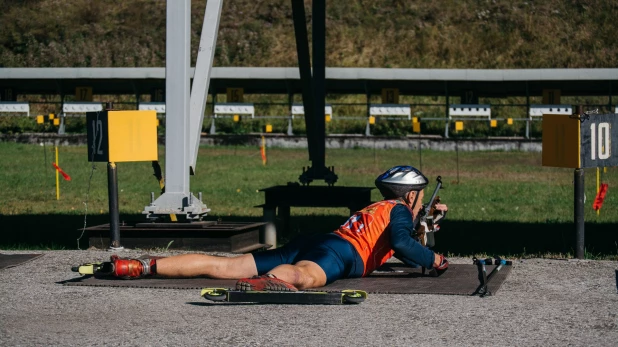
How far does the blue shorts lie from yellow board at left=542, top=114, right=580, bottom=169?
3.27 meters

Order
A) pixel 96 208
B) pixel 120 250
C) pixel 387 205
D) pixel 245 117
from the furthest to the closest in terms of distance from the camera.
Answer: pixel 245 117
pixel 96 208
pixel 120 250
pixel 387 205

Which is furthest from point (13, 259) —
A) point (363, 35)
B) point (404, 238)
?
point (363, 35)

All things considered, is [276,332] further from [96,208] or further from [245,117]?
[245,117]

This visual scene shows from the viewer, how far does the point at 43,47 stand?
6481 cm

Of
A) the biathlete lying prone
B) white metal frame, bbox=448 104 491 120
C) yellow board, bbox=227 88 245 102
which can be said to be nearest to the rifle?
the biathlete lying prone

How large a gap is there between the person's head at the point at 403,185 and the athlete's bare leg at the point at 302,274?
0.89 metres

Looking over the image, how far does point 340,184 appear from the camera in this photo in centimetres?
2539

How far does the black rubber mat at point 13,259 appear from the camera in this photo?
10.4m

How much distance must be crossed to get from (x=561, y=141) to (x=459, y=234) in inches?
181

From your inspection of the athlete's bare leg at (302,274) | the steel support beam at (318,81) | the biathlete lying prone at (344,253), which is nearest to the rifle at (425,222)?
the biathlete lying prone at (344,253)

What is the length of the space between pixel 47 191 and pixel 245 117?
27.4 meters

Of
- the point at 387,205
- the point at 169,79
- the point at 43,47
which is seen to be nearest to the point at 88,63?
the point at 43,47

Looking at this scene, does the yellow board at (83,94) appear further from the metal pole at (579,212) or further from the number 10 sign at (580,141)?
the metal pole at (579,212)

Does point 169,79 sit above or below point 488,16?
below
